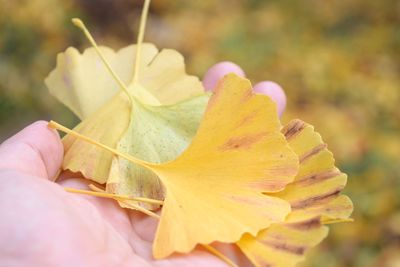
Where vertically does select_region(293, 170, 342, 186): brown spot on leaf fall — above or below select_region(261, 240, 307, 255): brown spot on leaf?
above

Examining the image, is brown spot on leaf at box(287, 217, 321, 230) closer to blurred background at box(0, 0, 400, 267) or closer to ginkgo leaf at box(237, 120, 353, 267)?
ginkgo leaf at box(237, 120, 353, 267)

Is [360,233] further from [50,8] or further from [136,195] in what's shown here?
[50,8]

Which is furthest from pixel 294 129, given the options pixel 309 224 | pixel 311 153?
pixel 309 224

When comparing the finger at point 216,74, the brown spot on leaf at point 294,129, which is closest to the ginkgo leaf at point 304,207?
the brown spot on leaf at point 294,129

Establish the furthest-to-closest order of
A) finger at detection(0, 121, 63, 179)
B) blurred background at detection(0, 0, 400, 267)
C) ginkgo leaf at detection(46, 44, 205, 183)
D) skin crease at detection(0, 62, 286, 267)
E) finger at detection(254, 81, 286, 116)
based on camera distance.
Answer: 1. blurred background at detection(0, 0, 400, 267)
2. finger at detection(254, 81, 286, 116)
3. ginkgo leaf at detection(46, 44, 205, 183)
4. finger at detection(0, 121, 63, 179)
5. skin crease at detection(0, 62, 286, 267)

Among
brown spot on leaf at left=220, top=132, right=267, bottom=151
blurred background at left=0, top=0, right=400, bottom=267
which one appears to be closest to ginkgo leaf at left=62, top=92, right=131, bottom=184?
brown spot on leaf at left=220, top=132, right=267, bottom=151

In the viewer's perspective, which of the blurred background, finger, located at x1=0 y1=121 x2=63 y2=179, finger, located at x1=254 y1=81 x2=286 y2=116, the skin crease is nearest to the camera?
the skin crease

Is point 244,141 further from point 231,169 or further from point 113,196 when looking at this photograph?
point 113,196
